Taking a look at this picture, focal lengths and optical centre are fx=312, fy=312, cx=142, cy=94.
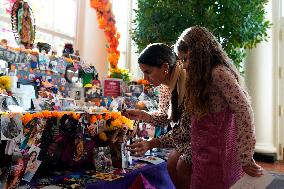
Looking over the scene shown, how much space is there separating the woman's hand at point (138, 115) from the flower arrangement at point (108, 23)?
1218mm

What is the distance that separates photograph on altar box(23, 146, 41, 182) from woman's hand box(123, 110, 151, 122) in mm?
519

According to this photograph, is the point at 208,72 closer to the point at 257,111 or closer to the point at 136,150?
the point at 136,150

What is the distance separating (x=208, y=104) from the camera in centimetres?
116

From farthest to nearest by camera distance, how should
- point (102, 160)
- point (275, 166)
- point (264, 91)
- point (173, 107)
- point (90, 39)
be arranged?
point (264, 91) → point (275, 166) → point (90, 39) → point (102, 160) → point (173, 107)

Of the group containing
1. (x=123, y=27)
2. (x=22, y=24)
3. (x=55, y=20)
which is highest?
(x=123, y=27)

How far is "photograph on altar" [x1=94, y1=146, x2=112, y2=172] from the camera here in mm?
1652

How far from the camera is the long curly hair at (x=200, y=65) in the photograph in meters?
1.17

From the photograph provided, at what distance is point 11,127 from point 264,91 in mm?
4500

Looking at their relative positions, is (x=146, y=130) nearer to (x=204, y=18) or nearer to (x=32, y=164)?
(x=32, y=164)

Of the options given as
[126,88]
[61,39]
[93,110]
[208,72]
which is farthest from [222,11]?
[208,72]

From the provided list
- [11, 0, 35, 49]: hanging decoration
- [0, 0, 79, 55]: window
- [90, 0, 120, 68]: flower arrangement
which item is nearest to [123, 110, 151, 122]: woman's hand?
[11, 0, 35, 49]: hanging decoration

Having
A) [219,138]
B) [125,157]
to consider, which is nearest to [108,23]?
[125,157]

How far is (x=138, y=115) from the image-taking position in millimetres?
1702

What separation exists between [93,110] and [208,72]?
0.84m
